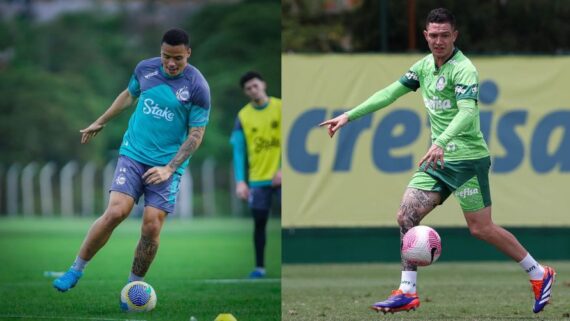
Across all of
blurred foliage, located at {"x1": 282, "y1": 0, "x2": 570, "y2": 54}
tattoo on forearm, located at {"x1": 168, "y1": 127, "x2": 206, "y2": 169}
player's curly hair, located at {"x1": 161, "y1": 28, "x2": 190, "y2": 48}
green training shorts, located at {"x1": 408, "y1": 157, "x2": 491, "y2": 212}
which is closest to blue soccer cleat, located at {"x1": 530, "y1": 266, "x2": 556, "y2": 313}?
green training shorts, located at {"x1": 408, "y1": 157, "x2": 491, "y2": 212}

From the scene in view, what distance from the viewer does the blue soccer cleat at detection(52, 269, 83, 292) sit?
33.3 feet

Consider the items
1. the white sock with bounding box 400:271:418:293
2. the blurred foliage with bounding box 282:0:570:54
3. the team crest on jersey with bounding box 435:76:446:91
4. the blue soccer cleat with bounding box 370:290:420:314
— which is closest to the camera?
the blue soccer cleat with bounding box 370:290:420:314

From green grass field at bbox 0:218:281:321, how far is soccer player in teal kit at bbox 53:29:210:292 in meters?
0.58

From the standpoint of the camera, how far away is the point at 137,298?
10.3 metres

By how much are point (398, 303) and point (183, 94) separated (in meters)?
2.44

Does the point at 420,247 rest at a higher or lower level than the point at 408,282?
higher

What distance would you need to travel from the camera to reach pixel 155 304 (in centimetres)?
1049

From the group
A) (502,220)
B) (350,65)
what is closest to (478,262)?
(502,220)

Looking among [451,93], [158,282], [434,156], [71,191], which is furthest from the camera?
[71,191]

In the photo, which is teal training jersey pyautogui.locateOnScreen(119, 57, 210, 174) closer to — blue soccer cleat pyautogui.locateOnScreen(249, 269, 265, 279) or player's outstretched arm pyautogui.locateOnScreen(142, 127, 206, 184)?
player's outstretched arm pyautogui.locateOnScreen(142, 127, 206, 184)

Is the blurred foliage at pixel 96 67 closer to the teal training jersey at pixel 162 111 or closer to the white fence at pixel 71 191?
the white fence at pixel 71 191

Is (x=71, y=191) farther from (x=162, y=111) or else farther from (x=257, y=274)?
(x=162, y=111)

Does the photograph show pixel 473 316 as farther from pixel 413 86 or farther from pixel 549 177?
pixel 549 177

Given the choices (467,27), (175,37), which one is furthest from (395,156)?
(175,37)
